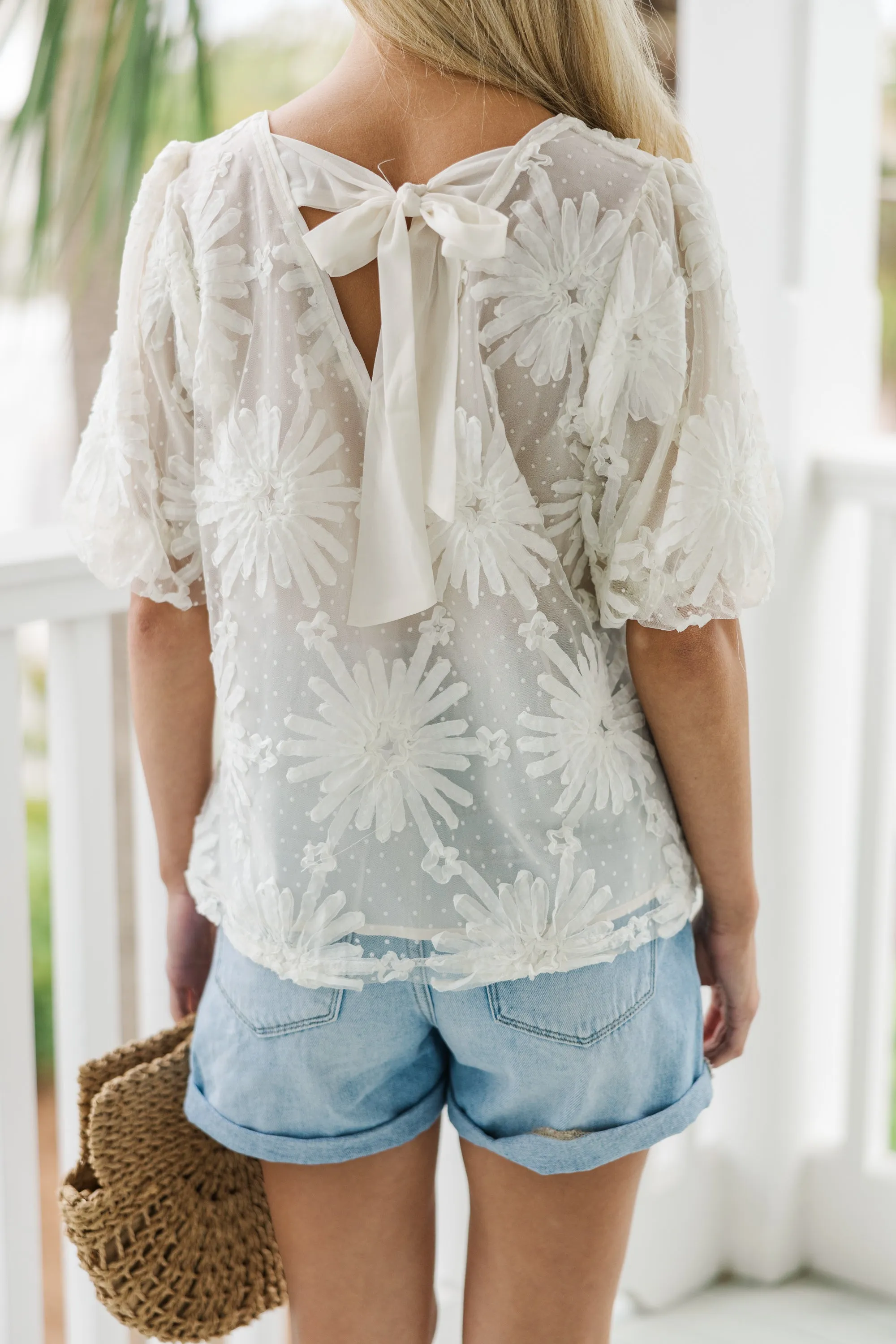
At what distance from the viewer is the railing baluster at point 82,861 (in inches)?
56.2

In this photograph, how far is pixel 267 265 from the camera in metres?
0.92

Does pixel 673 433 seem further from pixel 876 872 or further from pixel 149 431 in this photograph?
pixel 876 872

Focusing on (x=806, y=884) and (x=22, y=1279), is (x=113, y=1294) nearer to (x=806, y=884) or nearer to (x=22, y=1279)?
(x=22, y=1279)

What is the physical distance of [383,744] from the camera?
0.96 meters

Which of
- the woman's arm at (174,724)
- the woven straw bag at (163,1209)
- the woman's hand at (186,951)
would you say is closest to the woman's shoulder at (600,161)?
the woman's arm at (174,724)

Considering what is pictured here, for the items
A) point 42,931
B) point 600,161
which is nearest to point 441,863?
point 600,161

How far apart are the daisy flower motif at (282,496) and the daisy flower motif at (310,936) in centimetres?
22

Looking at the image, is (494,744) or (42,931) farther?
(42,931)

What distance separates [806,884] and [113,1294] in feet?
4.01

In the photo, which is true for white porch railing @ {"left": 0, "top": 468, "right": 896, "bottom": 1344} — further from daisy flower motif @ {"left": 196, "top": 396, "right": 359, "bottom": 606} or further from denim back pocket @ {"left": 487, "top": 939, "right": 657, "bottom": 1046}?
denim back pocket @ {"left": 487, "top": 939, "right": 657, "bottom": 1046}

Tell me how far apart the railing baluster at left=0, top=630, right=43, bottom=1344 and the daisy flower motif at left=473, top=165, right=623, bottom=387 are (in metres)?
0.66

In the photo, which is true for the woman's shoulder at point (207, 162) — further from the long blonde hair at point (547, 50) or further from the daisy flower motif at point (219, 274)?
the long blonde hair at point (547, 50)

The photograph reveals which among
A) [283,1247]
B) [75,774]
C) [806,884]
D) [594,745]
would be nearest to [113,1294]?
[283,1247]

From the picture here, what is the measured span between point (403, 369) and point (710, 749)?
381 mm
